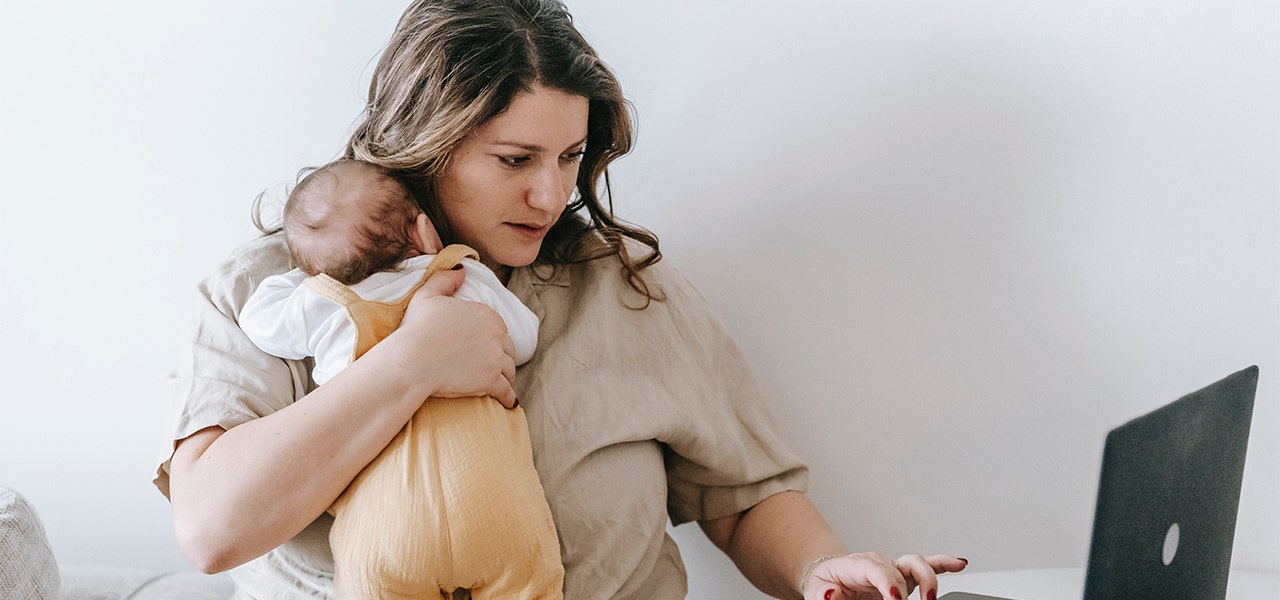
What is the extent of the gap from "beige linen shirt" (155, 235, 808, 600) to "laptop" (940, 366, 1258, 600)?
42 cm

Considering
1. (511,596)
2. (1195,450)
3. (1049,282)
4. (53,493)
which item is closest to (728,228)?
(1049,282)

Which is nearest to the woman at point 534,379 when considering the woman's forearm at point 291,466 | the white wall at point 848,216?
the woman's forearm at point 291,466

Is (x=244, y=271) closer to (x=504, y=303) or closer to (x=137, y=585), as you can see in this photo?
(x=504, y=303)

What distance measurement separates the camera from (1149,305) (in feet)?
5.20

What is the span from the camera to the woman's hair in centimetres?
134

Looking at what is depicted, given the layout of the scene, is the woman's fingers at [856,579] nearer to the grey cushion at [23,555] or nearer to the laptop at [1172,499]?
the laptop at [1172,499]

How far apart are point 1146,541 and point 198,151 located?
57.0 inches

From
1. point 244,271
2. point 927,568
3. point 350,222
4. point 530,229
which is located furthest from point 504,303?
point 927,568

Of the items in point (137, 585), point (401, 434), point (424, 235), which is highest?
point (424, 235)

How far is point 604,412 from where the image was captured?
56.0 inches

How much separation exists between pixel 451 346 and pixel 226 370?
0.29 metres

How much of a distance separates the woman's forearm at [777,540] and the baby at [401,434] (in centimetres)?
36

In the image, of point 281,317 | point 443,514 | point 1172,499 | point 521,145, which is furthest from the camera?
point 521,145

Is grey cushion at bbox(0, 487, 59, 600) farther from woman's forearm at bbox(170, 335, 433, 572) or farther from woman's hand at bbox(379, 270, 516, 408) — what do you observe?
woman's hand at bbox(379, 270, 516, 408)
